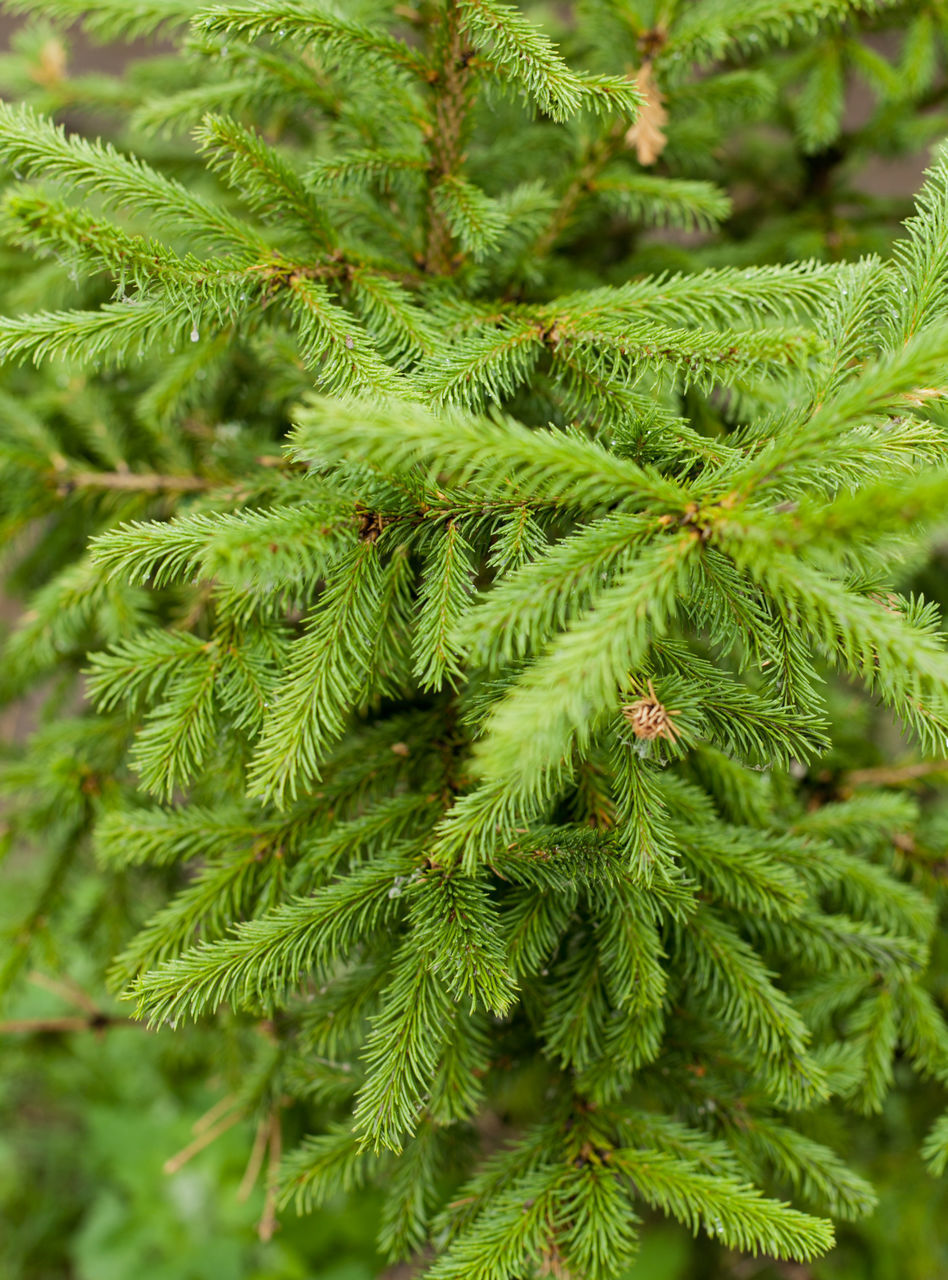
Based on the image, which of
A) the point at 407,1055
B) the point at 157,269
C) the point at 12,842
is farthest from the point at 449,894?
the point at 12,842

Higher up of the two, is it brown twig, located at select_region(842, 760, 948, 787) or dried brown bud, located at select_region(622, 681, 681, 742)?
dried brown bud, located at select_region(622, 681, 681, 742)

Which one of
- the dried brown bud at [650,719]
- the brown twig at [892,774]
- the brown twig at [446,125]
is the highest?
the brown twig at [446,125]

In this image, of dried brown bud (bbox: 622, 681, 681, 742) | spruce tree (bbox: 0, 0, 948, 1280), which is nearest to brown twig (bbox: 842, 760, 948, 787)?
spruce tree (bbox: 0, 0, 948, 1280)

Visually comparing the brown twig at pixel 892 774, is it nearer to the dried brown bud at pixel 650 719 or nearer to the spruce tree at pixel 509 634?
the spruce tree at pixel 509 634

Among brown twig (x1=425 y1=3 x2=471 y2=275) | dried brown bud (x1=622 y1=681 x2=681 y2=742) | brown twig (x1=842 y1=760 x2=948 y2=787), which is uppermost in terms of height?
brown twig (x1=425 y1=3 x2=471 y2=275)

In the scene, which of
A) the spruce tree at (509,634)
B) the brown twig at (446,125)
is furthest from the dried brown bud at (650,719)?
the brown twig at (446,125)

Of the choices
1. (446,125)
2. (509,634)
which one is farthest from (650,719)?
(446,125)

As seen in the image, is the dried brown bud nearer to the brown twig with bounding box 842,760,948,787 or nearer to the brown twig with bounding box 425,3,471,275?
the brown twig with bounding box 425,3,471,275

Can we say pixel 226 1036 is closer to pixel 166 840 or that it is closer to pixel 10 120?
pixel 166 840
